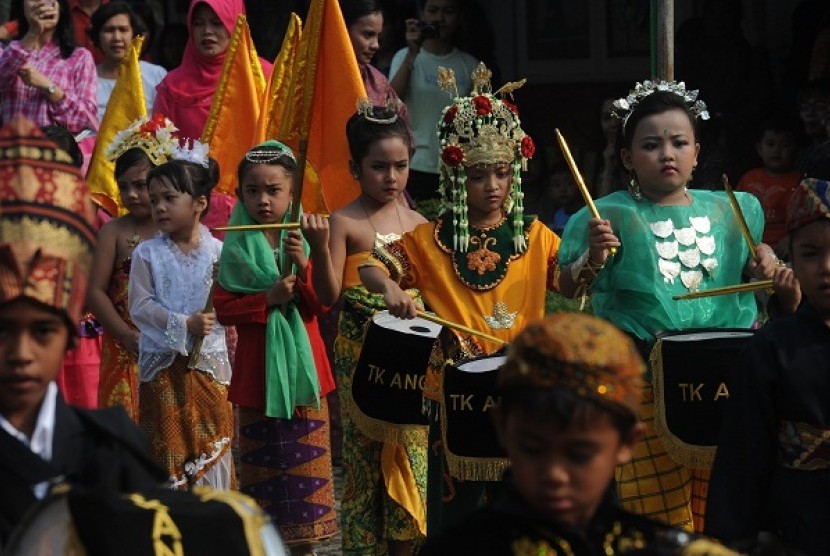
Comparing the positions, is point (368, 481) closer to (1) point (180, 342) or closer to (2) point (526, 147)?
(1) point (180, 342)

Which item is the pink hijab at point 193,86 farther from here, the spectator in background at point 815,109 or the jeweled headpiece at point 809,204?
the jeweled headpiece at point 809,204

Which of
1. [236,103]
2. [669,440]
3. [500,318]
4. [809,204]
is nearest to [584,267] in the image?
[500,318]

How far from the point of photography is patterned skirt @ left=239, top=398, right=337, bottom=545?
7719 mm

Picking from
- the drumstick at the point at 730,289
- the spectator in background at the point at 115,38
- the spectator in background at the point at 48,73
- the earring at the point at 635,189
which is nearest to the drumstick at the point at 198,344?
the earring at the point at 635,189

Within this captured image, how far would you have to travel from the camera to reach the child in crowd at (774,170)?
10.1m

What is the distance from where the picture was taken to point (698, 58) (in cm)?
1118

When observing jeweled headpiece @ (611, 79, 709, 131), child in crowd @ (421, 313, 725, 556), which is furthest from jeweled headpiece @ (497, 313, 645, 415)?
jeweled headpiece @ (611, 79, 709, 131)

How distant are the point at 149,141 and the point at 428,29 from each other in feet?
7.91

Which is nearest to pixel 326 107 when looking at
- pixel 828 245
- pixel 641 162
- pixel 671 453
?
pixel 641 162

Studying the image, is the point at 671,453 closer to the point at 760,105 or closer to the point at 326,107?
the point at 326,107

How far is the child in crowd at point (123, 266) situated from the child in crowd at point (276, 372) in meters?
0.59

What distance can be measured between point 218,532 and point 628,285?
11.0 ft

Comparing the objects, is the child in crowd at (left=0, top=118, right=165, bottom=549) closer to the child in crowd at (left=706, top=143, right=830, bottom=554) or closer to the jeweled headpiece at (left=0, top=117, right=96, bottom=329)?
the jeweled headpiece at (left=0, top=117, right=96, bottom=329)

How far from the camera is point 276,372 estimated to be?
7.65m
